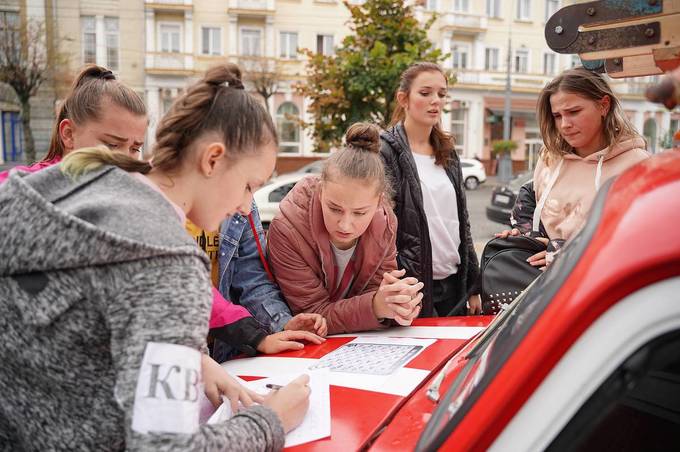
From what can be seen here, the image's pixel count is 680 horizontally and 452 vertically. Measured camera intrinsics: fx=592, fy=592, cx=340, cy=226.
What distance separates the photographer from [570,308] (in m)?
0.73

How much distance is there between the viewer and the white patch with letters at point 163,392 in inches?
33.1

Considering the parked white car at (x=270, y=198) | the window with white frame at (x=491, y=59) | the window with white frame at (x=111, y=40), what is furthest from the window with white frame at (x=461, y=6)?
the parked white car at (x=270, y=198)

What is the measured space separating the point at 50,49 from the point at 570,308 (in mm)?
18488

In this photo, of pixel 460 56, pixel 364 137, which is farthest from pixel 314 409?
pixel 460 56

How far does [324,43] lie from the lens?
25094 millimetres

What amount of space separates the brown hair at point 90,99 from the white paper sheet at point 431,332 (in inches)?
46.2

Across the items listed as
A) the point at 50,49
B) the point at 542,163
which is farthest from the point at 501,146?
the point at 542,163

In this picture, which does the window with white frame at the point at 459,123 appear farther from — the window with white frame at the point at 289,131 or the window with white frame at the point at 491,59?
the window with white frame at the point at 289,131

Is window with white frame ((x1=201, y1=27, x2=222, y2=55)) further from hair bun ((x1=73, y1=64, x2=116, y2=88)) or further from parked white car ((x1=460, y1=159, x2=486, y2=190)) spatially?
hair bun ((x1=73, y1=64, x2=116, y2=88))

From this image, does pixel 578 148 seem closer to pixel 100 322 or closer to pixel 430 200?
pixel 430 200

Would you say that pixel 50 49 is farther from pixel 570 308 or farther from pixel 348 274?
pixel 570 308

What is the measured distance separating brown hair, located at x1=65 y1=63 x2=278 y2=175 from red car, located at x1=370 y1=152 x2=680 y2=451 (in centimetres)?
62

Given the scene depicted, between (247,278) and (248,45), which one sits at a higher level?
(248,45)

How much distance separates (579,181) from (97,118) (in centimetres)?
186
